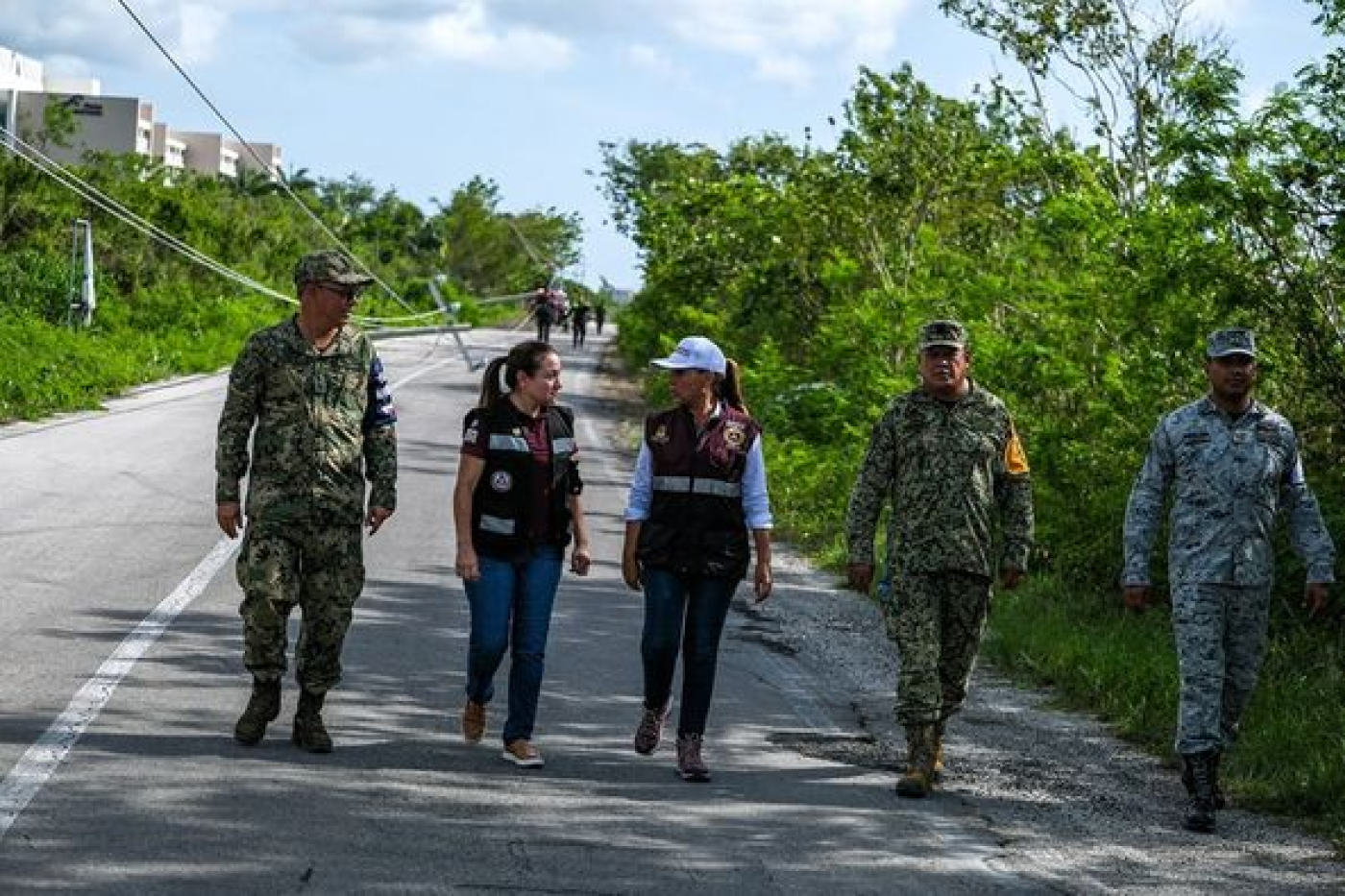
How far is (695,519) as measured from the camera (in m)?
8.88

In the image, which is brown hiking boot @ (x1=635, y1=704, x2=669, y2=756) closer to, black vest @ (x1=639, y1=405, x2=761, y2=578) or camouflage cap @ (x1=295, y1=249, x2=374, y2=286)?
black vest @ (x1=639, y1=405, x2=761, y2=578)

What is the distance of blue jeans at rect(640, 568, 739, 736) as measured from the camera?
8.96 m

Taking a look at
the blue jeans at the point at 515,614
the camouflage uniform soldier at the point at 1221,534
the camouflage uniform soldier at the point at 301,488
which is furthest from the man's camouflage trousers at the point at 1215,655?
the camouflage uniform soldier at the point at 301,488

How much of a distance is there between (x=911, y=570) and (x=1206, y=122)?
4.73 metres

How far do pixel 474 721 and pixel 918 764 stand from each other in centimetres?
180

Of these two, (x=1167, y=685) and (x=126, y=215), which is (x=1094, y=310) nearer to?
(x=1167, y=685)

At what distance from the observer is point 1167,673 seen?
1156 cm

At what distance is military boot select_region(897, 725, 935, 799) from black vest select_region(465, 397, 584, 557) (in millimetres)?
1600

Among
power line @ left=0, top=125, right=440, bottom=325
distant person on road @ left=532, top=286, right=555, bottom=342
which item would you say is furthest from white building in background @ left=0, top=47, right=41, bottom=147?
power line @ left=0, top=125, right=440, bottom=325

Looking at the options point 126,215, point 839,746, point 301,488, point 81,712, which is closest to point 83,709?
point 81,712

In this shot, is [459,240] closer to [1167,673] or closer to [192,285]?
[192,285]

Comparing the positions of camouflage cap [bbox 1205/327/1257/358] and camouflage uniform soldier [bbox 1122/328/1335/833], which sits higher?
camouflage cap [bbox 1205/327/1257/358]

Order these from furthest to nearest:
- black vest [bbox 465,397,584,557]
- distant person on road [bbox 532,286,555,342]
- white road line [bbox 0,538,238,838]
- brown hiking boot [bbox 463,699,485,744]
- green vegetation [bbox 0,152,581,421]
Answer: distant person on road [bbox 532,286,555,342], green vegetation [bbox 0,152,581,421], brown hiking boot [bbox 463,699,485,744], black vest [bbox 465,397,584,557], white road line [bbox 0,538,238,838]

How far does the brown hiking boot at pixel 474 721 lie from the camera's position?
9156 mm
